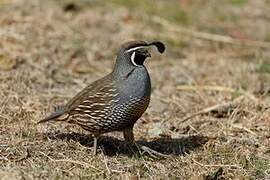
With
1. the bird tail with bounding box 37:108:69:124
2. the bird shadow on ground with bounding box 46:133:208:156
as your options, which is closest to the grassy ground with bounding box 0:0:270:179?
the bird shadow on ground with bounding box 46:133:208:156

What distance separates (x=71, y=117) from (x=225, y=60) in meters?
3.28

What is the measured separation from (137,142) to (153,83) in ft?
6.30

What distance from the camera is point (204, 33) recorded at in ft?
30.6

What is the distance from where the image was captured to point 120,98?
5305 mm

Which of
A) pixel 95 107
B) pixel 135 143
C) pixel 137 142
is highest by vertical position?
pixel 95 107

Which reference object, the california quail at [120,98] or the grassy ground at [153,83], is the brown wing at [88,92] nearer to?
the california quail at [120,98]

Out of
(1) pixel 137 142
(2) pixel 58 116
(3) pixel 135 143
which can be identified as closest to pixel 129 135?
(3) pixel 135 143

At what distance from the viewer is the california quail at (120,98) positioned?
17.3 feet

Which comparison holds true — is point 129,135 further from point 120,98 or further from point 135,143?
point 120,98

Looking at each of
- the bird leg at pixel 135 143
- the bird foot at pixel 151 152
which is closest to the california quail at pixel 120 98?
the bird leg at pixel 135 143

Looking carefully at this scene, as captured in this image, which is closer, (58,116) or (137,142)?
(58,116)

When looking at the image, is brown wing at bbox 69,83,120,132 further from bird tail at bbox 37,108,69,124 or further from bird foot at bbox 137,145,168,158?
bird foot at bbox 137,145,168,158

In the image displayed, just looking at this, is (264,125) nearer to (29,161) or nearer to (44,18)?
(29,161)

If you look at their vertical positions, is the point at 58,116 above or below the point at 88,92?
below
